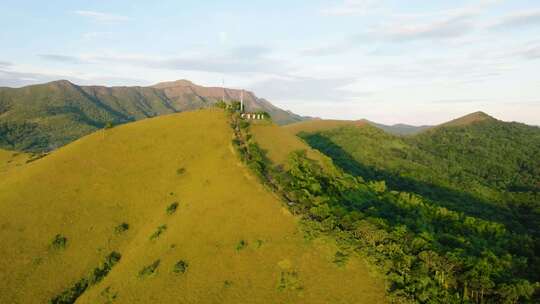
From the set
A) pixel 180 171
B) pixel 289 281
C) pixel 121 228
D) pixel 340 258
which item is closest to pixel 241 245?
pixel 289 281

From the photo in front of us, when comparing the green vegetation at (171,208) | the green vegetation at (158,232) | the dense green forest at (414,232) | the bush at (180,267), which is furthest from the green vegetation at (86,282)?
the dense green forest at (414,232)

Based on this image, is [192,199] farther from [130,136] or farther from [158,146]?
[130,136]

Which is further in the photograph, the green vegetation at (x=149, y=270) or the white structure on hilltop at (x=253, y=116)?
the white structure on hilltop at (x=253, y=116)

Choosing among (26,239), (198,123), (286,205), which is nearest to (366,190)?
(286,205)

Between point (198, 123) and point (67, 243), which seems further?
point (198, 123)

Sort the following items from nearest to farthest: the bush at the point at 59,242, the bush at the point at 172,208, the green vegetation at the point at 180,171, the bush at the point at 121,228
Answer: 1. the bush at the point at 59,242
2. the bush at the point at 121,228
3. the bush at the point at 172,208
4. the green vegetation at the point at 180,171

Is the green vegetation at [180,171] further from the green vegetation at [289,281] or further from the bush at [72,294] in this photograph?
the green vegetation at [289,281]

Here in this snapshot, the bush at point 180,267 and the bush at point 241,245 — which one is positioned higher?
the bush at point 241,245
